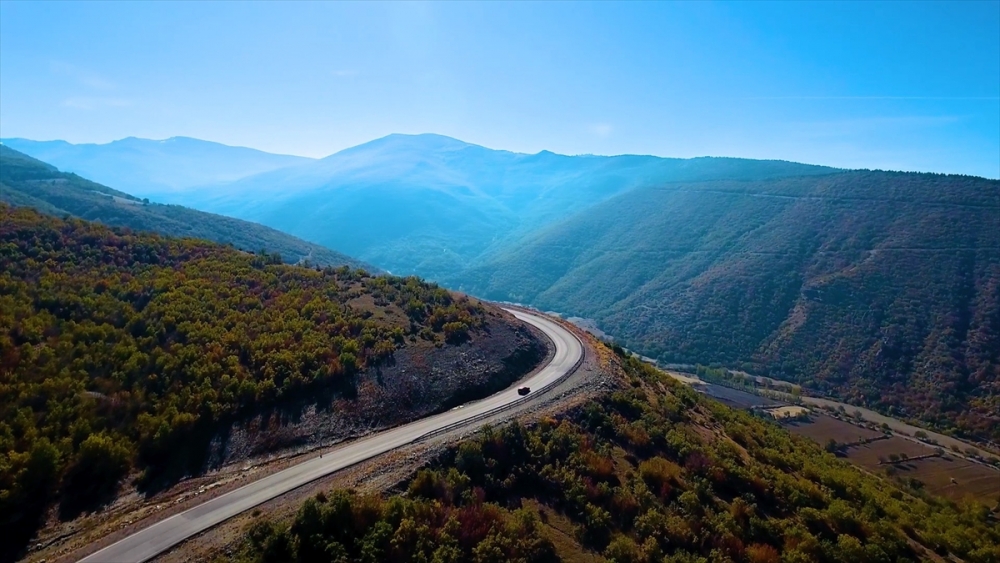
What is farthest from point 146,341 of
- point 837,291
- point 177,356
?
point 837,291

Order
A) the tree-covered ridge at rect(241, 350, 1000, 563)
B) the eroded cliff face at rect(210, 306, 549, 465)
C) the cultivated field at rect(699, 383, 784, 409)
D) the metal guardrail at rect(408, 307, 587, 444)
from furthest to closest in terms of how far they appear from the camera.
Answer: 1. the cultivated field at rect(699, 383, 784, 409)
2. the metal guardrail at rect(408, 307, 587, 444)
3. the eroded cliff face at rect(210, 306, 549, 465)
4. the tree-covered ridge at rect(241, 350, 1000, 563)

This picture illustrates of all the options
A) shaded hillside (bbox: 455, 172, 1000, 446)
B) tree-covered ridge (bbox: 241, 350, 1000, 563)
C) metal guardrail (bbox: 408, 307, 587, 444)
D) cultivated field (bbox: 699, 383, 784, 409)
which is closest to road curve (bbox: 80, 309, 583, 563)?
metal guardrail (bbox: 408, 307, 587, 444)

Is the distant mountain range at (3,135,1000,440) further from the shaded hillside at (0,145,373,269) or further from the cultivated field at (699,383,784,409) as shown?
the shaded hillside at (0,145,373,269)

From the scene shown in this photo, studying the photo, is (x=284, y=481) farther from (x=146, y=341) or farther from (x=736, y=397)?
(x=736, y=397)

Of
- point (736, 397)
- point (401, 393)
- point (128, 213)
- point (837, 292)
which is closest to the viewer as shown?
point (401, 393)

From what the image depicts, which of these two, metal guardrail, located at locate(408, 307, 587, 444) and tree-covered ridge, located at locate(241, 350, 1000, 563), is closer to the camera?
tree-covered ridge, located at locate(241, 350, 1000, 563)

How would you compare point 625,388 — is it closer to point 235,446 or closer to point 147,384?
point 235,446
